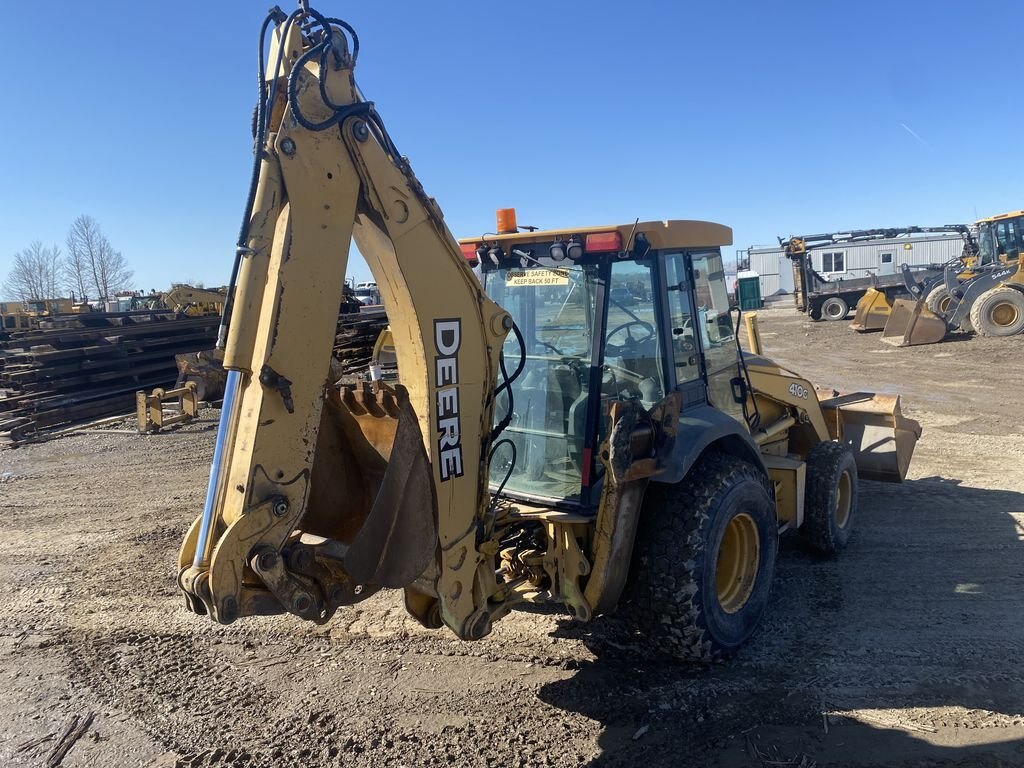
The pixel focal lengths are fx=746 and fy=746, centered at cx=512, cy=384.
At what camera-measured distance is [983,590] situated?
179 inches

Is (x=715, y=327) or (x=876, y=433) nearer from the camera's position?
(x=715, y=327)

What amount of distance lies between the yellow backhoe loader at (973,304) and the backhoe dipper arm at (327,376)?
17221 millimetres

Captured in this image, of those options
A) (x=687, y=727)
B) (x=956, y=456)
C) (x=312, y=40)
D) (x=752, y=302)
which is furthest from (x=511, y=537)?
(x=956, y=456)

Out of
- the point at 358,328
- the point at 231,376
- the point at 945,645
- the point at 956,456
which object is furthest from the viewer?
the point at 358,328

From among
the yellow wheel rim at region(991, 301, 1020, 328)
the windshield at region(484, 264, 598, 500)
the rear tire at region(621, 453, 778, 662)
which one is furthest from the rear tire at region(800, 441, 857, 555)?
the yellow wheel rim at region(991, 301, 1020, 328)

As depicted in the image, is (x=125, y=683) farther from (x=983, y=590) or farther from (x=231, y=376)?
(x=983, y=590)

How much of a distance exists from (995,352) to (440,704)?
51.9 ft

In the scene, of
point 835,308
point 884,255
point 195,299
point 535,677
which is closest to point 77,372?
point 195,299

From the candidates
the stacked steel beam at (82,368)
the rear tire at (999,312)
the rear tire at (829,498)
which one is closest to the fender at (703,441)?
the rear tire at (829,498)

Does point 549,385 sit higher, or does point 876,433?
point 549,385

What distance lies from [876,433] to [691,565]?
3.40m

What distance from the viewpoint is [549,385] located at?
12.7 ft

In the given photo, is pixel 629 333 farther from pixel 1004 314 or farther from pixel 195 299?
pixel 195 299

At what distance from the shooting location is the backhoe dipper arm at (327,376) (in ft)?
8.34
